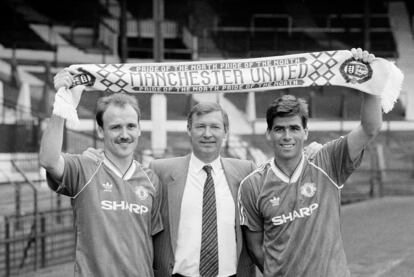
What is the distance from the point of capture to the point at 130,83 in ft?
16.3

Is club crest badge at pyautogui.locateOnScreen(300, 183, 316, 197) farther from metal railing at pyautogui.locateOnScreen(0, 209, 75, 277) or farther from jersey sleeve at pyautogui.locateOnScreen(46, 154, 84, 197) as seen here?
metal railing at pyautogui.locateOnScreen(0, 209, 75, 277)

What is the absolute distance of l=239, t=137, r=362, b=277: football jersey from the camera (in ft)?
14.9

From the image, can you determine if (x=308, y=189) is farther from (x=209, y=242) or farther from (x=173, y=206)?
(x=173, y=206)

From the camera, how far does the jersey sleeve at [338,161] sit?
4.64m

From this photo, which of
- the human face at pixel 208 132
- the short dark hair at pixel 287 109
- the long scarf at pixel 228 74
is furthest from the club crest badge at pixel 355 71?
the human face at pixel 208 132

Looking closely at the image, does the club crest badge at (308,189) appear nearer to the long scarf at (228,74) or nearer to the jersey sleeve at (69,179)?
the long scarf at (228,74)

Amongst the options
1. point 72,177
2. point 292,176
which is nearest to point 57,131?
point 72,177

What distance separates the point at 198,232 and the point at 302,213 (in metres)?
0.60

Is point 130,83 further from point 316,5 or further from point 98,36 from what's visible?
point 316,5

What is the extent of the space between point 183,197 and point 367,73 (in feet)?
4.18

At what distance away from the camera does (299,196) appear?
4.62m

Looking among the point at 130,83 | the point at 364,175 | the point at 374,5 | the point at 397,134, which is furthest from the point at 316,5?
the point at 130,83

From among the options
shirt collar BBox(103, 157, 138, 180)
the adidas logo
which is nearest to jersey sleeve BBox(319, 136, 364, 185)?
the adidas logo

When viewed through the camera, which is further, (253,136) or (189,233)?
(253,136)
